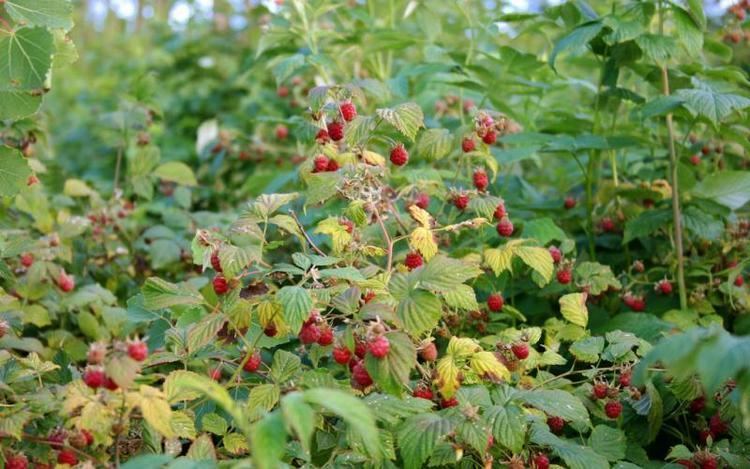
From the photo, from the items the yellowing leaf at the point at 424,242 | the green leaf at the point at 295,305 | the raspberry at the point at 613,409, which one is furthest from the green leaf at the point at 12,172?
the raspberry at the point at 613,409

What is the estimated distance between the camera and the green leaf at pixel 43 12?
2035 mm

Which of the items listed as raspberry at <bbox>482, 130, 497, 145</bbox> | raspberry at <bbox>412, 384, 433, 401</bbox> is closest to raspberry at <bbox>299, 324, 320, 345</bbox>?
raspberry at <bbox>412, 384, 433, 401</bbox>

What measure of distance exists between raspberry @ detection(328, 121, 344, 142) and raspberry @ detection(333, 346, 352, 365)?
575 millimetres

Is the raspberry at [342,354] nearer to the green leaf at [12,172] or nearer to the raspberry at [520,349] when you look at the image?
the raspberry at [520,349]

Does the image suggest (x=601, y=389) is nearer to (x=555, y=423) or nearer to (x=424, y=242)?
(x=555, y=423)

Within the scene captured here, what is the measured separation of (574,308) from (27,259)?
64.9 inches

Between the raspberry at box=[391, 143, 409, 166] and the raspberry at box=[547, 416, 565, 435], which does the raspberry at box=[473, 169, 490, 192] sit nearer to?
the raspberry at box=[391, 143, 409, 166]

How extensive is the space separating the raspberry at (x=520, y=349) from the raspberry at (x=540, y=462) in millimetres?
225

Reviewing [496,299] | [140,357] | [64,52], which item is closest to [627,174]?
[496,299]

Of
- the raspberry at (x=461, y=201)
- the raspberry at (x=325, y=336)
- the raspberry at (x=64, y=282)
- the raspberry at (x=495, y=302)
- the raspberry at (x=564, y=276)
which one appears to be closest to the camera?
the raspberry at (x=325, y=336)

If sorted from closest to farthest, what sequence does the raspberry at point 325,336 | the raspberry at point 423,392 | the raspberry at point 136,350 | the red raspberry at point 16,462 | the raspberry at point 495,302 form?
the raspberry at point 136,350, the red raspberry at point 16,462, the raspberry at point 325,336, the raspberry at point 423,392, the raspberry at point 495,302

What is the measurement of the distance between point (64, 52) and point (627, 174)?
210 centimetres

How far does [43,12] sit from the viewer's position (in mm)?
2059

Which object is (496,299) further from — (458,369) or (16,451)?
(16,451)
